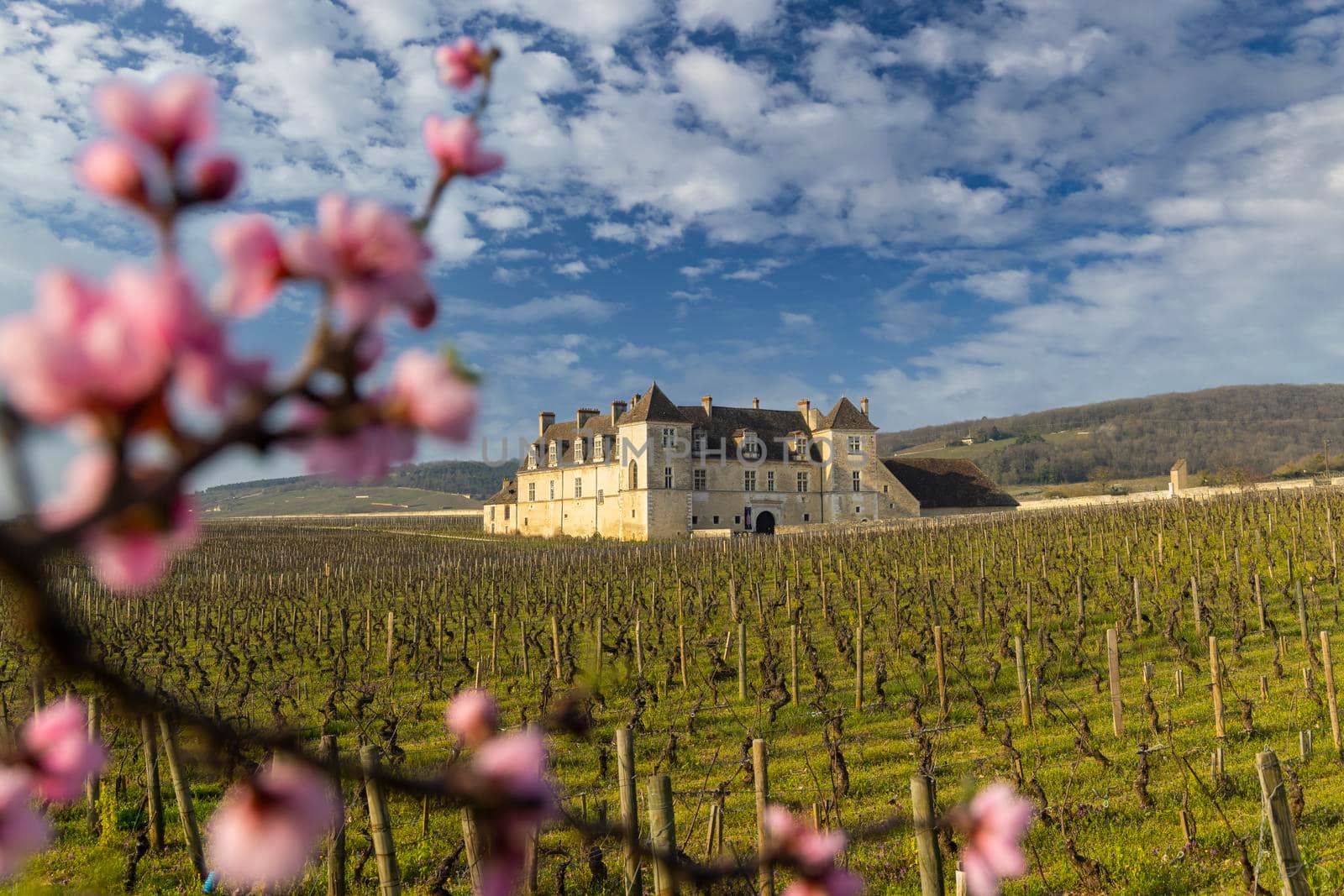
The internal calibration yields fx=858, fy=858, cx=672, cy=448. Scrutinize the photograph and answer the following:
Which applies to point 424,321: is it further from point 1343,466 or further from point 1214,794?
point 1343,466

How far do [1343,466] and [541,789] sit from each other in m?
93.2

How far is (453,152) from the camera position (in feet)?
2.45

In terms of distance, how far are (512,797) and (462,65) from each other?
28.9 inches

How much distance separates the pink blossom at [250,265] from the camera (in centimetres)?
51

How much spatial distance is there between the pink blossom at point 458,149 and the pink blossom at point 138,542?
37 cm

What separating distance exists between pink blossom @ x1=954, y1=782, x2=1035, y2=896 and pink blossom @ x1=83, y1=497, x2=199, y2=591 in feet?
3.39

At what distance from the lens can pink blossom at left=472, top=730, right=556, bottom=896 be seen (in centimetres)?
A: 68

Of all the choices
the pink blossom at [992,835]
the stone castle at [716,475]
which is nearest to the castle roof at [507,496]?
the stone castle at [716,475]

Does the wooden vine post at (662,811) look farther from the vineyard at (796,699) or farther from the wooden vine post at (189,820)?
the wooden vine post at (189,820)

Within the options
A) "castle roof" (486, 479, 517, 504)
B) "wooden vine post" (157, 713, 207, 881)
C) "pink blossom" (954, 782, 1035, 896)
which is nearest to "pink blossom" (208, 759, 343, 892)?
"pink blossom" (954, 782, 1035, 896)

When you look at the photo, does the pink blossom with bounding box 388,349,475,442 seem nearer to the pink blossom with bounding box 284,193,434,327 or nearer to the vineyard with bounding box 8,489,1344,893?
the pink blossom with bounding box 284,193,434,327

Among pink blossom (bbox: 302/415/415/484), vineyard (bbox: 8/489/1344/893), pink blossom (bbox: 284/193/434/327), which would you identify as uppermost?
pink blossom (bbox: 284/193/434/327)

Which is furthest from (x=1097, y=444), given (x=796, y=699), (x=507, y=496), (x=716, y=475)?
(x=796, y=699)

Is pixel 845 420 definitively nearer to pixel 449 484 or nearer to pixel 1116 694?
pixel 1116 694
